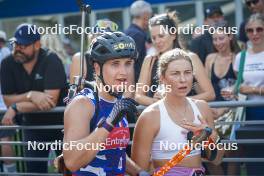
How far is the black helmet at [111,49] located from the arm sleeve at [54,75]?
2023 mm

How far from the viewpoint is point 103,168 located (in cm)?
326

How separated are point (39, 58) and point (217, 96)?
185 centimetres

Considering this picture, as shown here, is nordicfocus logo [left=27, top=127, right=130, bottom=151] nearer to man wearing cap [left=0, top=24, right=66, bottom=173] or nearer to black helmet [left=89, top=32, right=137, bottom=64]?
black helmet [left=89, top=32, right=137, bottom=64]

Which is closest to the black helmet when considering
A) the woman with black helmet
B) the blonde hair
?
the woman with black helmet

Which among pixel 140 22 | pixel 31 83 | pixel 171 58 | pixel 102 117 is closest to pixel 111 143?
pixel 102 117

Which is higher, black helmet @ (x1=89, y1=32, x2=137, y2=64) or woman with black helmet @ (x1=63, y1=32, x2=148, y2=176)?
black helmet @ (x1=89, y1=32, x2=137, y2=64)

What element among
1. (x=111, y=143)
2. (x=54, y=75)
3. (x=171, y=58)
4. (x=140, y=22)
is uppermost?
(x=140, y=22)

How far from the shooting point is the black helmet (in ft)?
10.5

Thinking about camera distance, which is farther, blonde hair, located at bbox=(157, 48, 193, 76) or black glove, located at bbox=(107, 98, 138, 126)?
blonde hair, located at bbox=(157, 48, 193, 76)

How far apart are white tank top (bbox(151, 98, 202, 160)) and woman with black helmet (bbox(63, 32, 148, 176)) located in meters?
0.42

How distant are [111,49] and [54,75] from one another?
86.3 inches

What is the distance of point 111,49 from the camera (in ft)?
10.5

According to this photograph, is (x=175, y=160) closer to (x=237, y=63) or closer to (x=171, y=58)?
(x=171, y=58)

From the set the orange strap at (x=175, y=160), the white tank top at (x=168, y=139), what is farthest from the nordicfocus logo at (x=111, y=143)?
the white tank top at (x=168, y=139)
